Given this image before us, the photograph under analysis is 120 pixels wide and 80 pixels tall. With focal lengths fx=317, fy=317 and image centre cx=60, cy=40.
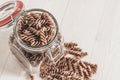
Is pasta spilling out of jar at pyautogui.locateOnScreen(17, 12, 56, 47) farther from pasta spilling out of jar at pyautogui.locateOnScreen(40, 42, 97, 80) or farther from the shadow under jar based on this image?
pasta spilling out of jar at pyautogui.locateOnScreen(40, 42, 97, 80)

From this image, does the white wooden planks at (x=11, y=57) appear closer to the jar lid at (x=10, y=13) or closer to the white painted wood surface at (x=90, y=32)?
the white painted wood surface at (x=90, y=32)

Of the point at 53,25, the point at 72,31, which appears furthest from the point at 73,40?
the point at 53,25

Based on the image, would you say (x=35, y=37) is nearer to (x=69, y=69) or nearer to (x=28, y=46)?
(x=28, y=46)

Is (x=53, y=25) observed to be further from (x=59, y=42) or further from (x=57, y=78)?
(x=57, y=78)

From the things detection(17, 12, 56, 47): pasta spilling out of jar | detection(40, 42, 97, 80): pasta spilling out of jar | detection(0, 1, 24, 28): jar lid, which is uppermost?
detection(0, 1, 24, 28): jar lid

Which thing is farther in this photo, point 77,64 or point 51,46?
point 77,64

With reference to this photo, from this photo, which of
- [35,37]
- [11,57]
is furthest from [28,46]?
[11,57]

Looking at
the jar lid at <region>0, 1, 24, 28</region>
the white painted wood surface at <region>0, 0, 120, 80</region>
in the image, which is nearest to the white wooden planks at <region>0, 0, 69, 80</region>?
the white painted wood surface at <region>0, 0, 120, 80</region>
